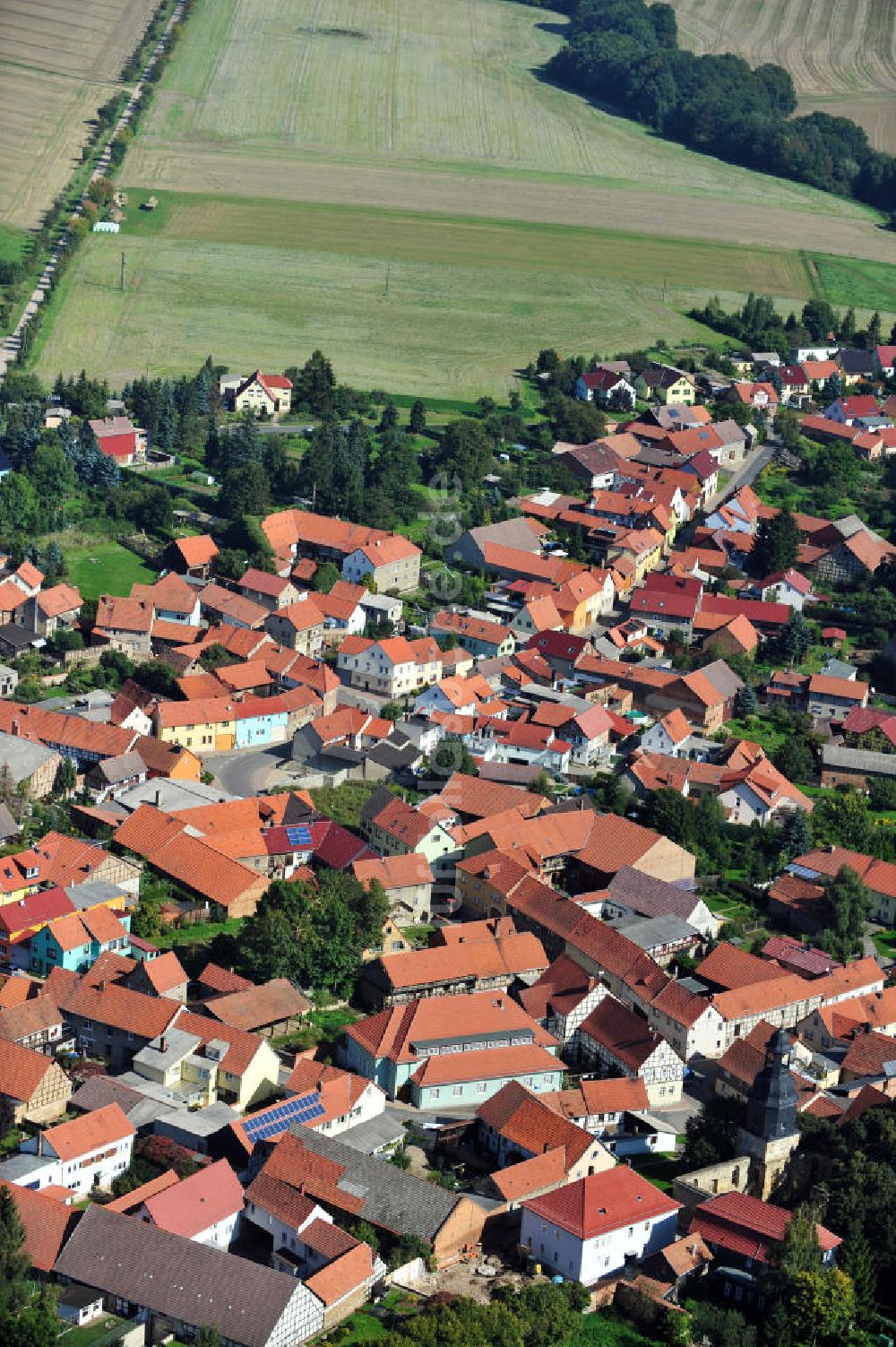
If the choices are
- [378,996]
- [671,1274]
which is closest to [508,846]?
[378,996]

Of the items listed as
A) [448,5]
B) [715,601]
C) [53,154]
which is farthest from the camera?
[448,5]

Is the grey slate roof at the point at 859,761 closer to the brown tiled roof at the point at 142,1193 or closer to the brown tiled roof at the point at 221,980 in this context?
the brown tiled roof at the point at 221,980

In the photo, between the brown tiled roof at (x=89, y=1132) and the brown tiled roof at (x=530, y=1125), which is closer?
the brown tiled roof at (x=89, y=1132)

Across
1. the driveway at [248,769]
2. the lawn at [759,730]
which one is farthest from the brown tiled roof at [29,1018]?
the lawn at [759,730]

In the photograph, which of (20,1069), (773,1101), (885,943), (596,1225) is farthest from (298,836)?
(596,1225)

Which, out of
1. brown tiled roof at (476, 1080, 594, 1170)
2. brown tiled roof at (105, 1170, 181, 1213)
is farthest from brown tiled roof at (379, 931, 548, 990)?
brown tiled roof at (105, 1170, 181, 1213)

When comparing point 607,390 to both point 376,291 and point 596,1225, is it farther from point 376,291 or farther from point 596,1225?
point 596,1225

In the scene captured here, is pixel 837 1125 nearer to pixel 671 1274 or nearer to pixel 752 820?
pixel 671 1274
